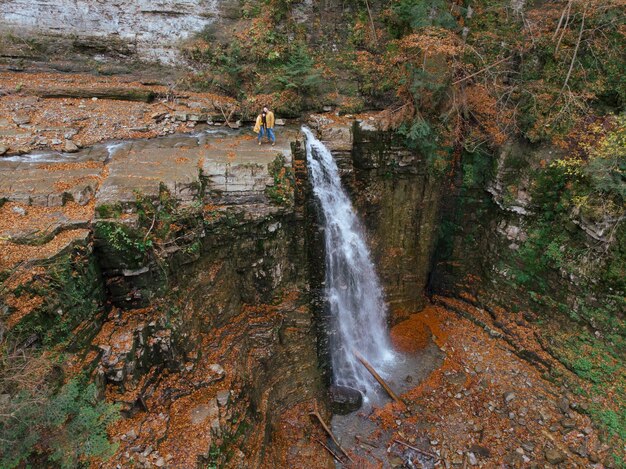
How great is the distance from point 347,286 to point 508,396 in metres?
5.90

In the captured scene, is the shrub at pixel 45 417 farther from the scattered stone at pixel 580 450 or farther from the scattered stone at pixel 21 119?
the scattered stone at pixel 580 450

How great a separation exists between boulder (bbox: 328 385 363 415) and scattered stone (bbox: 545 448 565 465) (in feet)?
16.8

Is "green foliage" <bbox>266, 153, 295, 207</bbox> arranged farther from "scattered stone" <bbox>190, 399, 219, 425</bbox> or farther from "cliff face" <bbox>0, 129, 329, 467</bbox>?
"scattered stone" <bbox>190, 399, 219, 425</bbox>

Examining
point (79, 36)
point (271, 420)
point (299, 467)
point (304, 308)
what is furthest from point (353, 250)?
point (79, 36)

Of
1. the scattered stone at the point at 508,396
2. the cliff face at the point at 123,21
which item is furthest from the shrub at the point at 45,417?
the cliff face at the point at 123,21

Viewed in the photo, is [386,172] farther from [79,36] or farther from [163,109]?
[79,36]

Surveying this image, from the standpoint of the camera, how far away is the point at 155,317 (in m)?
8.18

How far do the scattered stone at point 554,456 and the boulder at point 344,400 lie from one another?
511 cm

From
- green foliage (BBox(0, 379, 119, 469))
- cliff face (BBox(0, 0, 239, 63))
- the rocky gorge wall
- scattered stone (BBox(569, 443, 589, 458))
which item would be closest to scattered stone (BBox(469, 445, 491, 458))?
scattered stone (BBox(569, 443, 589, 458))

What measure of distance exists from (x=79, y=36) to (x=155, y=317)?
11501mm

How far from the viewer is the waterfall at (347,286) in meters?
11.5

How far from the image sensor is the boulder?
448 inches

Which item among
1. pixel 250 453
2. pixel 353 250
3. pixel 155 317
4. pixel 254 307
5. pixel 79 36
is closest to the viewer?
pixel 155 317

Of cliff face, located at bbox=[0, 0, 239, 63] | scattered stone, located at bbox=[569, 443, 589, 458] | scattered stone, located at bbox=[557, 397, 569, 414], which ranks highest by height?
cliff face, located at bbox=[0, 0, 239, 63]
